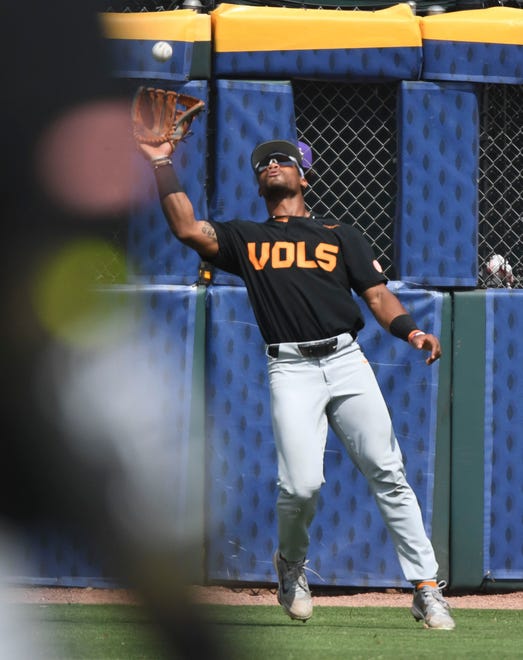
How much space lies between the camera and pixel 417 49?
653 cm

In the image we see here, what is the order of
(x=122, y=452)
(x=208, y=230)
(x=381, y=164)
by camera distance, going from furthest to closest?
1. (x=381, y=164)
2. (x=208, y=230)
3. (x=122, y=452)

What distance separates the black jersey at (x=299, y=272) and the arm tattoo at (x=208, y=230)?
3 centimetres

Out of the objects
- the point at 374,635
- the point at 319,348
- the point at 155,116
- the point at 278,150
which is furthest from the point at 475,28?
the point at 155,116

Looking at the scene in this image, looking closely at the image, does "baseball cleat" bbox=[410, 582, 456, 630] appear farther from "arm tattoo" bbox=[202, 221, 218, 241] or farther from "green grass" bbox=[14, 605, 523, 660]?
"arm tattoo" bbox=[202, 221, 218, 241]

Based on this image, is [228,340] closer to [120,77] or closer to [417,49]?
[417,49]

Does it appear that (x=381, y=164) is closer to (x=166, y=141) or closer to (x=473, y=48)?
(x=473, y=48)

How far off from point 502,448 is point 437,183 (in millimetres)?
1450

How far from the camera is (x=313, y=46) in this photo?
6504 mm

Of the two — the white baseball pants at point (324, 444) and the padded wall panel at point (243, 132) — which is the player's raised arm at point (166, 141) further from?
the padded wall panel at point (243, 132)

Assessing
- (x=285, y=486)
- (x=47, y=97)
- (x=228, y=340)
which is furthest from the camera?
(x=228, y=340)

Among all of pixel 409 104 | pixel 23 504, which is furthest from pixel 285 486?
pixel 23 504

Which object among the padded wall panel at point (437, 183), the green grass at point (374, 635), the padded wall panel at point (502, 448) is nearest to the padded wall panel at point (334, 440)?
the padded wall panel at point (437, 183)

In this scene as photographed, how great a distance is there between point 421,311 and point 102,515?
18.9 ft

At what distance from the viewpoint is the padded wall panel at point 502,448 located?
650 cm
